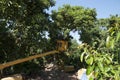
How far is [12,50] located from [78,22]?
8555mm

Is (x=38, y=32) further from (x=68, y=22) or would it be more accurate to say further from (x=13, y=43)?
(x=68, y=22)

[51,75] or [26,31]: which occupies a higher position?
[26,31]

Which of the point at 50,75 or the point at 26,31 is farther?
the point at 50,75

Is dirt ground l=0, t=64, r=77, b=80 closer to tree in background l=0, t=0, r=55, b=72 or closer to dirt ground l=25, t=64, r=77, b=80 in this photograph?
dirt ground l=25, t=64, r=77, b=80

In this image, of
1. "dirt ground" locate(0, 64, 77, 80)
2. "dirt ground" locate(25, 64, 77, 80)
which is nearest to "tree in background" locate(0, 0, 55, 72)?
"dirt ground" locate(0, 64, 77, 80)

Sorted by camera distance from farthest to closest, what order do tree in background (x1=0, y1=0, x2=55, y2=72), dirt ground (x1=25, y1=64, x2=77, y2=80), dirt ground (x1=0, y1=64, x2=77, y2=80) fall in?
dirt ground (x1=25, y1=64, x2=77, y2=80) < dirt ground (x1=0, y1=64, x2=77, y2=80) < tree in background (x1=0, y1=0, x2=55, y2=72)

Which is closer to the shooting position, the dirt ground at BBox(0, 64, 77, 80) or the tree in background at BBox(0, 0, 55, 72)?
the tree in background at BBox(0, 0, 55, 72)

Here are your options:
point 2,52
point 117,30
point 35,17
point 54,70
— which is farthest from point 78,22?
point 117,30

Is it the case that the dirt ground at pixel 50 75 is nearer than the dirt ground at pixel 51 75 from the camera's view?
Yes

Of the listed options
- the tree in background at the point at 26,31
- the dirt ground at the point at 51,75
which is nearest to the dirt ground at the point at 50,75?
the dirt ground at the point at 51,75

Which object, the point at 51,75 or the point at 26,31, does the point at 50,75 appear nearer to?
the point at 51,75

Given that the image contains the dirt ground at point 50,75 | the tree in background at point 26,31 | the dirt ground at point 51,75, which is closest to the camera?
the tree in background at point 26,31

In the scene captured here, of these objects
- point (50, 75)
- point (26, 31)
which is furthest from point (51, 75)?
point (26, 31)

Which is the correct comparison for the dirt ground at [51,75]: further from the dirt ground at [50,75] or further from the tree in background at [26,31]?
the tree in background at [26,31]
